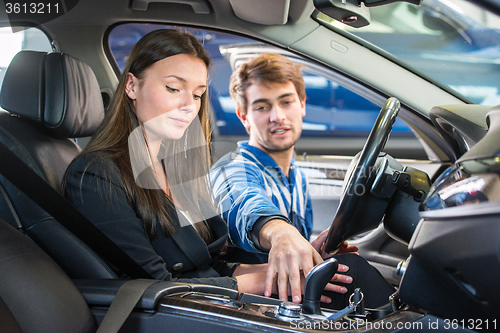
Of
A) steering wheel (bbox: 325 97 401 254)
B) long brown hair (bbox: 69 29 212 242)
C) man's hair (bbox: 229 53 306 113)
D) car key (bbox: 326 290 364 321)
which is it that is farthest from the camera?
man's hair (bbox: 229 53 306 113)

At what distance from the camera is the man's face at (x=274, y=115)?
175 cm

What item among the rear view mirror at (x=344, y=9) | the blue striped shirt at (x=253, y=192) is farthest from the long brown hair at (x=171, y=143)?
the rear view mirror at (x=344, y=9)

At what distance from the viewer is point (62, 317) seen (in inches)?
31.9

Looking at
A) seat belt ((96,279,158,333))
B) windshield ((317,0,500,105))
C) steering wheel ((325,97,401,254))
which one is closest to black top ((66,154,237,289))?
seat belt ((96,279,158,333))

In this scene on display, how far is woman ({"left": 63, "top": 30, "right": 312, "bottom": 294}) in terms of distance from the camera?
1009 mm

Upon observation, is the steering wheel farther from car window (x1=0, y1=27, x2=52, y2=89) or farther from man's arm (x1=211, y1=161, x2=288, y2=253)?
car window (x1=0, y1=27, x2=52, y2=89)

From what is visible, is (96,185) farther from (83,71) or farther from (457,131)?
(457,131)

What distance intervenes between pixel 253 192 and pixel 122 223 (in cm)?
50

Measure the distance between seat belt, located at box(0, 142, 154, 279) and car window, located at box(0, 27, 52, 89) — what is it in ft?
1.21

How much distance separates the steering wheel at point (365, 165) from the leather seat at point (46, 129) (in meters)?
0.57

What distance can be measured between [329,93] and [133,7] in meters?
2.48

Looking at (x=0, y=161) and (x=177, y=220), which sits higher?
(x=0, y=161)

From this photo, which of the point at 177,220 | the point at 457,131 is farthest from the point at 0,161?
the point at 457,131

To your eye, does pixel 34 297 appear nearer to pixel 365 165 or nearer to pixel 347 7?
pixel 365 165
